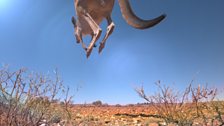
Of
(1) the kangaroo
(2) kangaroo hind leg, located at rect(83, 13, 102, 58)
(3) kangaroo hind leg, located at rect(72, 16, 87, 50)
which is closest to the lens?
(2) kangaroo hind leg, located at rect(83, 13, 102, 58)

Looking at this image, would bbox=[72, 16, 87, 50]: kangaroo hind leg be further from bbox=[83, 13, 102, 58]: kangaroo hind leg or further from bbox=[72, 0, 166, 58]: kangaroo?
bbox=[83, 13, 102, 58]: kangaroo hind leg

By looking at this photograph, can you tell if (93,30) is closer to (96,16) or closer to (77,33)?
(96,16)

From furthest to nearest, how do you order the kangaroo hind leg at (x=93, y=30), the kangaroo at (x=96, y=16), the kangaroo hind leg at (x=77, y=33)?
the kangaroo hind leg at (x=77, y=33), the kangaroo at (x=96, y=16), the kangaroo hind leg at (x=93, y=30)

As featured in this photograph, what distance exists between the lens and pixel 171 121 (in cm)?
620

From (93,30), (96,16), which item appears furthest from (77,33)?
(93,30)

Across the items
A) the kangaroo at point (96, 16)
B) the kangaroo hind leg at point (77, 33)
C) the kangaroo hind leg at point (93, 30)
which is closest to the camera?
the kangaroo hind leg at point (93, 30)

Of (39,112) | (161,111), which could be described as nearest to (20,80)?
(39,112)

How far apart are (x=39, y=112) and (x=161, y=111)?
281cm

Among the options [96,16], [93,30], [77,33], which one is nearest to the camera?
[93,30]

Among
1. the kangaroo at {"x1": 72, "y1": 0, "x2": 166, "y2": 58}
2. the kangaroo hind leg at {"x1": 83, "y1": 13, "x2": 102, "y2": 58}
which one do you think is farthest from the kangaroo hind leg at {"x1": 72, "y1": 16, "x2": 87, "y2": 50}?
the kangaroo hind leg at {"x1": 83, "y1": 13, "x2": 102, "y2": 58}

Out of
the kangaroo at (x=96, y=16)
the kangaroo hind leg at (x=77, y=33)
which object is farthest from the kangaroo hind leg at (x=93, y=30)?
the kangaroo hind leg at (x=77, y=33)

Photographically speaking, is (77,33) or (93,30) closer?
(93,30)

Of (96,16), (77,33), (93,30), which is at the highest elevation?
(96,16)

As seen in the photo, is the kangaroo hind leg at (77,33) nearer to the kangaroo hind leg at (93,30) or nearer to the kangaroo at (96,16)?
the kangaroo at (96,16)
